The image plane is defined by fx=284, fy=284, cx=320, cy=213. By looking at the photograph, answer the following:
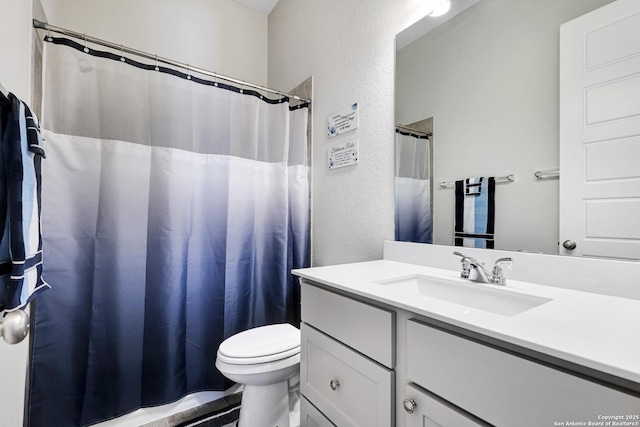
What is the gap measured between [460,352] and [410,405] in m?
0.21

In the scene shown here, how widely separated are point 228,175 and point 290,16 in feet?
4.33

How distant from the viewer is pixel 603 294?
781 mm

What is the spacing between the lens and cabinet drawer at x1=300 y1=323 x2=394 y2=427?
2.48ft

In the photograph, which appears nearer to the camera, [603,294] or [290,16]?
[603,294]

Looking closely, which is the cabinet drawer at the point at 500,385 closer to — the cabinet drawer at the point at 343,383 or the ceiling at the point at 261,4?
the cabinet drawer at the point at 343,383

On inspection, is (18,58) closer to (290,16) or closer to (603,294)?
(290,16)

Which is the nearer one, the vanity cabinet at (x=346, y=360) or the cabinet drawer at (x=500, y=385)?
the cabinet drawer at (x=500, y=385)

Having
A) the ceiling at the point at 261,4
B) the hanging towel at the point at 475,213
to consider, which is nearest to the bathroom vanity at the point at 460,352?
the hanging towel at the point at 475,213

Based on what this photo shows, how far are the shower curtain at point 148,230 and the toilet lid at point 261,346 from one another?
0.28 metres

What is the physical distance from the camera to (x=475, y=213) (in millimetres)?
1097

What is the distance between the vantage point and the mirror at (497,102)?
91cm

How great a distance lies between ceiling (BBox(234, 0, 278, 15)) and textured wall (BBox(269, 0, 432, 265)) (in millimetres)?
303

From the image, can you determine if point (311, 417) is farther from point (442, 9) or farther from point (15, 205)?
point (442, 9)

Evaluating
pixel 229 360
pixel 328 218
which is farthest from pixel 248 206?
pixel 229 360
